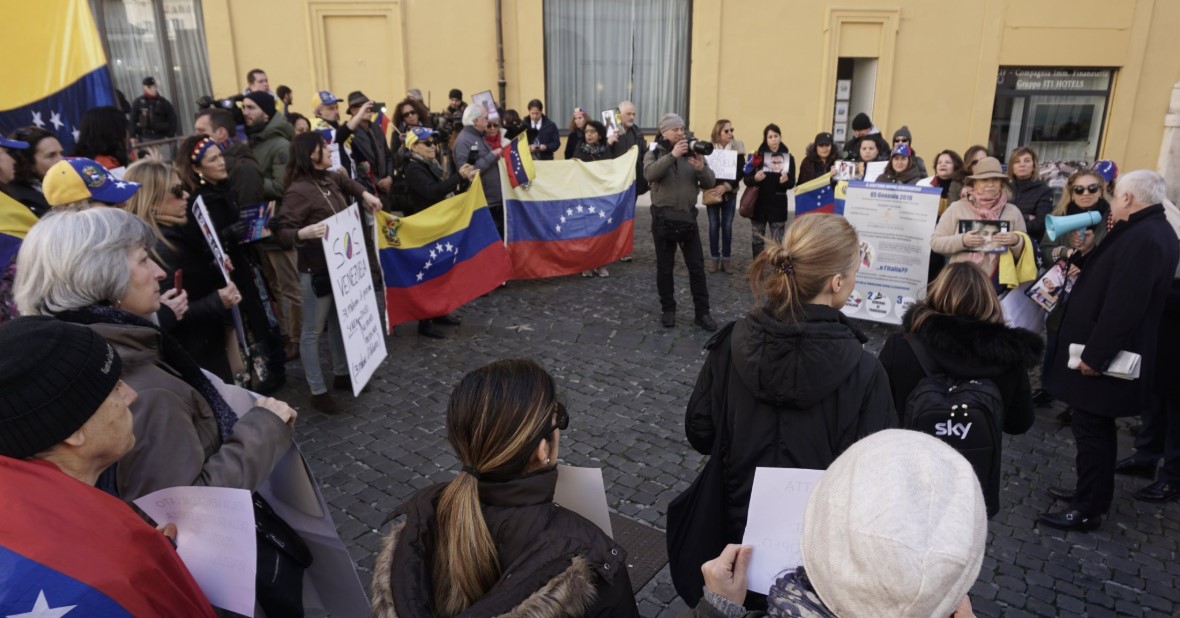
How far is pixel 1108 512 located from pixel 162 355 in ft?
15.4

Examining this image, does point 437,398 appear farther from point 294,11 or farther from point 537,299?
point 294,11

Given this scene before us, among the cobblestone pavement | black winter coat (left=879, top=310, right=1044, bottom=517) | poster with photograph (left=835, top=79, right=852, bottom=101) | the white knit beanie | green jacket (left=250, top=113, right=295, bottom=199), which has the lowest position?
the cobblestone pavement

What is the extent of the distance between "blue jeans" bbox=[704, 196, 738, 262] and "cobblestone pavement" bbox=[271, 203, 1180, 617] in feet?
3.95

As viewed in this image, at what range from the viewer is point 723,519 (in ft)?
8.05

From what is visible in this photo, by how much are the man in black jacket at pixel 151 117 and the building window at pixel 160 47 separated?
1301 mm

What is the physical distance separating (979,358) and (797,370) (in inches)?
46.7

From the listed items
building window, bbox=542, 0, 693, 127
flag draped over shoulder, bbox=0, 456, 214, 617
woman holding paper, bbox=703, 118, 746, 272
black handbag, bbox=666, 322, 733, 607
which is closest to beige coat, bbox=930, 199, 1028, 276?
woman holding paper, bbox=703, 118, 746, 272

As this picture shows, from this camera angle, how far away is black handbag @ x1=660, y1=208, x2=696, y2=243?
696cm

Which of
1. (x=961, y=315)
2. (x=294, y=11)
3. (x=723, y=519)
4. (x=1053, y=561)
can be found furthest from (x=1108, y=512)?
(x=294, y=11)

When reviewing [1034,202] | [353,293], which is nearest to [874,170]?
[1034,202]

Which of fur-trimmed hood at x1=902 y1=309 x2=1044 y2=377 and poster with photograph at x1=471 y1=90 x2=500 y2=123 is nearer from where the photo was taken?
fur-trimmed hood at x1=902 y1=309 x2=1044 y2=377

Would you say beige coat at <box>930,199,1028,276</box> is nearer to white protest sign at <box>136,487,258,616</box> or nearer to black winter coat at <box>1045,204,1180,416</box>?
black winter coat at <box>1045,204,1180,416</box>

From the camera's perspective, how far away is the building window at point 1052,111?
1446cm

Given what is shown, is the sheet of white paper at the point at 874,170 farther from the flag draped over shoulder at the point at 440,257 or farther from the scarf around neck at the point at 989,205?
the flag draped over shoulder at the point at 440,257
